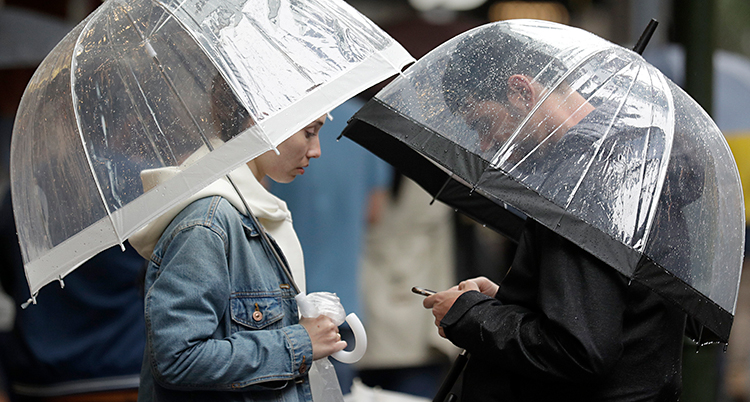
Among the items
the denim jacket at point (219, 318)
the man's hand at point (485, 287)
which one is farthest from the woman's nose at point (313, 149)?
the man's hand at point (485, 287)

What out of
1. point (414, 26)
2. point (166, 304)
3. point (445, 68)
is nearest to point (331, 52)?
point (445, 68)

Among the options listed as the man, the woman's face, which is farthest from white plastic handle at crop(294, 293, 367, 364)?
the woman's face

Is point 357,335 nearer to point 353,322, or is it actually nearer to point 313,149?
point 353,322

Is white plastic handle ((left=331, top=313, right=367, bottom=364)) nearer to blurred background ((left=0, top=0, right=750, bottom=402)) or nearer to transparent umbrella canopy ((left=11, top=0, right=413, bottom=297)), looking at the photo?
transparent umbrella canopy ((left=11, top=0, right=413, bottom=297))

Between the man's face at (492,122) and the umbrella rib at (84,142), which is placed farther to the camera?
the man's face at (492,122)

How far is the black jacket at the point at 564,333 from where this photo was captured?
1.95 m

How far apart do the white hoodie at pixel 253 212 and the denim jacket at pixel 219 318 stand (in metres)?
0.03

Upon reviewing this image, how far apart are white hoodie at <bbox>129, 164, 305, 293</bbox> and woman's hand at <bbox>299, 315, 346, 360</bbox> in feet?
0.58

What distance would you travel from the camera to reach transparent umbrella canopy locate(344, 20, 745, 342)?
191 cm

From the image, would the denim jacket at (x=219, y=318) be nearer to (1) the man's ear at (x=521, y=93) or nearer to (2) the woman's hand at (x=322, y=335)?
(2) the woman's hand at (x=322, y=335)

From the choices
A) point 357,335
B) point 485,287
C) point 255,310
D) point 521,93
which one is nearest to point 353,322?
point 357,335

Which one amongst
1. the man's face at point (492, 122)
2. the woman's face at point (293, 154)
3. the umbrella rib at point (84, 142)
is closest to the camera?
the umbrella rib at point (84, 142)

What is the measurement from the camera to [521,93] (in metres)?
2.05

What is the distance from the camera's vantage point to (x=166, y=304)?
74.5 inches
